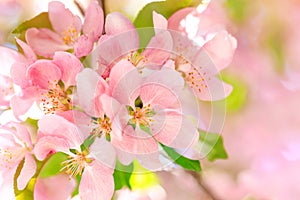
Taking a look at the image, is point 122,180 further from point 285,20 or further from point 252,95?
point 285,20

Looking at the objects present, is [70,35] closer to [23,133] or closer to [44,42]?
[44,42]

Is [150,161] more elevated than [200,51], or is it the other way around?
[200,51]

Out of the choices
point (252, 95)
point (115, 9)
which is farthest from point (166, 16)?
point (252, 95)

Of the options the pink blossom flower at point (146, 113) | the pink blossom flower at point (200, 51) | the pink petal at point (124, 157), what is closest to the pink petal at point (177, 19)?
the pink blossom flower at point (200, 51)

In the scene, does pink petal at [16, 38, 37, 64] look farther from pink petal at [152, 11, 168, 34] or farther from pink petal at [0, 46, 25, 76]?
pink petal at [152, 11, 168, 34]

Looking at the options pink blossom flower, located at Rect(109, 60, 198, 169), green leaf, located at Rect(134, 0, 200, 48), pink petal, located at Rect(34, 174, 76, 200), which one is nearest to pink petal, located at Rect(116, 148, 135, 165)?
pink blossom flower, located at Rect(109, 60, 198, 169)

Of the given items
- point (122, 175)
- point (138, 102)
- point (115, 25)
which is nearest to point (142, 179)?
point (122, 175)
